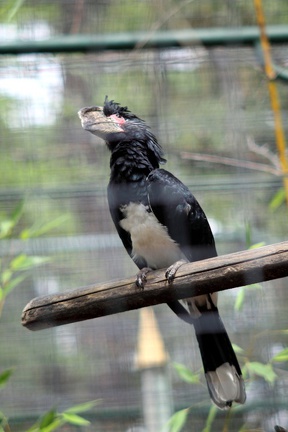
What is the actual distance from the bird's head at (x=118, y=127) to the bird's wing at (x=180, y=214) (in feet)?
0.27

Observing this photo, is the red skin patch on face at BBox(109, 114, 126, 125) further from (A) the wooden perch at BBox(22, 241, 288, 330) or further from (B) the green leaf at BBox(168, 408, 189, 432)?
(B) the green leaf at BBox(168, 408, 189, 432)

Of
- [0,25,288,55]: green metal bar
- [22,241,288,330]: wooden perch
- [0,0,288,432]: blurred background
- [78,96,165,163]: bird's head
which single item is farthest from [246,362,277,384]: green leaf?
[0,25,288,55]: green metal bar

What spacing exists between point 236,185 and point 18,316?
447 mm

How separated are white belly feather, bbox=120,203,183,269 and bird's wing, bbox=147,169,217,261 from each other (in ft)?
0.04

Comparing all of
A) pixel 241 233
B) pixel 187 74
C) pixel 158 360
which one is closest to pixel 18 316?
pixel 158 360

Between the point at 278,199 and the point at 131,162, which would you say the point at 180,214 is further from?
the point at 278,199

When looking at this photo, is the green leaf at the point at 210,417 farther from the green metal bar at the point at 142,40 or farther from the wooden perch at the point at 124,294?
the green metal bar at the point at 142,40

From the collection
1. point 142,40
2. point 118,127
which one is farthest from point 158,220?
point 142,40

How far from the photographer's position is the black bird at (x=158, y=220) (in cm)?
114

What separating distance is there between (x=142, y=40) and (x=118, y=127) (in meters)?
0.14

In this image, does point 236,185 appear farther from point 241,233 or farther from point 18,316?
point 18,316

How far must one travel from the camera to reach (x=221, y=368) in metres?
1.15

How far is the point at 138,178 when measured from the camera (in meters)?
1.19

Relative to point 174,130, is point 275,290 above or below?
below
